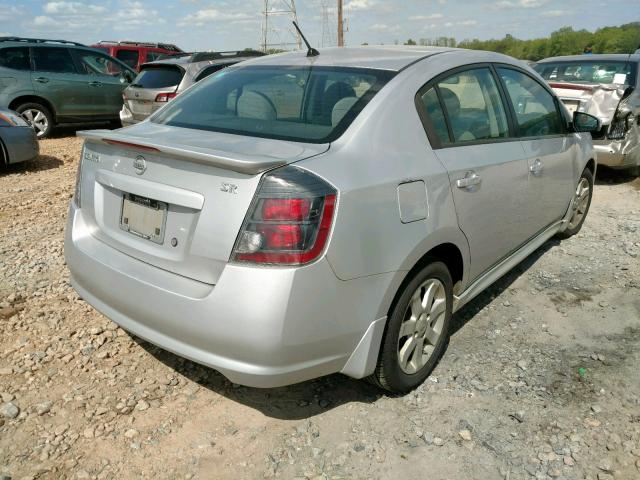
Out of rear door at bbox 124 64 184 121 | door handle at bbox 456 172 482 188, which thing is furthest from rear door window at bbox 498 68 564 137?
rear door at bbox 124 64 184 121

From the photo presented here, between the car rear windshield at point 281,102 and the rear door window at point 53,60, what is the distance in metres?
8.37

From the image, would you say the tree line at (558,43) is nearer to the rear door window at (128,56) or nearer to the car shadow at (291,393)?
the rear door window at (128,56)

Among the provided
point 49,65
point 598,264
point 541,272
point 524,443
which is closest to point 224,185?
point 524,443

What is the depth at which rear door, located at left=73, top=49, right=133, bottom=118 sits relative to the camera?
35.6 ft

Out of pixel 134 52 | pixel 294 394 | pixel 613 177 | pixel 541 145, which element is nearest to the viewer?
pixel 294 394

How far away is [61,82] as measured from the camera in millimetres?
10320

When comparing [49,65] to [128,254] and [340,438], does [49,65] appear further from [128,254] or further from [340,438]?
[340,438]

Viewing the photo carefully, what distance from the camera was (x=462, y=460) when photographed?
7.88 ft

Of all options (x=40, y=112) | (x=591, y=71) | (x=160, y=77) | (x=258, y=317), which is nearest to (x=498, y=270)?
(x=258, y=317)

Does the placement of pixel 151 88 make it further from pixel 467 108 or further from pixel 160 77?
pixel 467 108

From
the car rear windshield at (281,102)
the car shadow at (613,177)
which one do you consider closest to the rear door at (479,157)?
the car rear windshield at (281,102)

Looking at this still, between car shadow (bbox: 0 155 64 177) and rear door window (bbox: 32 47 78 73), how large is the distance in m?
2.68

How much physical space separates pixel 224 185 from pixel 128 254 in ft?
2.13

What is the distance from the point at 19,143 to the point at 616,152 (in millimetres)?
7315
